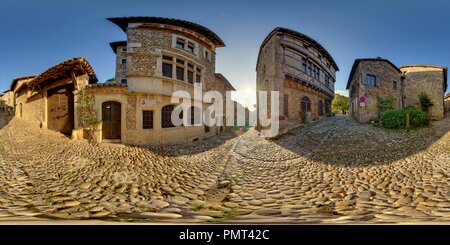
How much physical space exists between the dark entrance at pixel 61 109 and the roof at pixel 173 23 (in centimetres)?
299

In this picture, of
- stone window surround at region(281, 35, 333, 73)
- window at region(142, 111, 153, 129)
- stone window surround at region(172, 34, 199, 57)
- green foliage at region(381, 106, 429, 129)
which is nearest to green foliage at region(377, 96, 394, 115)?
green foliage at region(381, 106, 429, 129)

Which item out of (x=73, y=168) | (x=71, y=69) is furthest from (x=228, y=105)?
(x=73, y=168)

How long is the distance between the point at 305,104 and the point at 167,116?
1057 centimetres

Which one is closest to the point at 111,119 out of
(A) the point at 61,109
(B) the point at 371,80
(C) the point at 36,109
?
(A) the point at 61,109

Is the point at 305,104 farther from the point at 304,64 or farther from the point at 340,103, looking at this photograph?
the point at 340,103

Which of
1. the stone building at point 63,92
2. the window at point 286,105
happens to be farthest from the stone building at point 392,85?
the stone building at point 63,92

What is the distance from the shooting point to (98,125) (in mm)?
5480

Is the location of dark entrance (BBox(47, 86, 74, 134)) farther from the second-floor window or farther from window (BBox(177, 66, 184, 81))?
window (BBox(177, 66, 184, 81))

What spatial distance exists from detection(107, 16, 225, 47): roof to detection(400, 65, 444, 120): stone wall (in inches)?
655

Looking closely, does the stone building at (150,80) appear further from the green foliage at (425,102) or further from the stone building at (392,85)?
the green foliage at (425,102)

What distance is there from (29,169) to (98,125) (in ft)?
6.25

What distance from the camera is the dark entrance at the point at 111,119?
5.78 m

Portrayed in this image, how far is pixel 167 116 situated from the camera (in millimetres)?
8055
